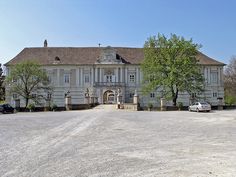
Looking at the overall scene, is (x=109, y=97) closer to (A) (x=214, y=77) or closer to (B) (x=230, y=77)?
(A) (x=214, y=77)

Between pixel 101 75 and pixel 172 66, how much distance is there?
23545 mm

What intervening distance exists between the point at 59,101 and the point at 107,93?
10.5m

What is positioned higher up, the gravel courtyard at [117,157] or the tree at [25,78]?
the tree at [25,78]

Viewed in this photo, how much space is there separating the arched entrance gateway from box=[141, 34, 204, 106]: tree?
60.8 ft

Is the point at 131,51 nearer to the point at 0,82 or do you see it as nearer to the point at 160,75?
the point at 160,75

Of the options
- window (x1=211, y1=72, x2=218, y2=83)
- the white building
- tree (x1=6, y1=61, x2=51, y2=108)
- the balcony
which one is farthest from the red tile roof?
tree (x1=6, y1=61, x2=51, y2=108)

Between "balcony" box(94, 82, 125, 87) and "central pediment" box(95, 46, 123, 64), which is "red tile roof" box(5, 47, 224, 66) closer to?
"central pediment" box(95, 46, 123, 64)

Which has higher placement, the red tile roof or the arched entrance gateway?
the red tile roof

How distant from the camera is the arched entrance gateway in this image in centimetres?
6894

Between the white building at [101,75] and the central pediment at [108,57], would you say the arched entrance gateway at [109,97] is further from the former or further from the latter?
the central pediment at [108,57]

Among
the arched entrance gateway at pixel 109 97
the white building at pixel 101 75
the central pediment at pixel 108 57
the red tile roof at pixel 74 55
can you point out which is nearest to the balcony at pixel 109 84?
the white building at pixel 101 75

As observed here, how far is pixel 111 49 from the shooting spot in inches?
2749

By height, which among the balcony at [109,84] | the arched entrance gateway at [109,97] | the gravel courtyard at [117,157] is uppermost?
the balcony at [109,84]

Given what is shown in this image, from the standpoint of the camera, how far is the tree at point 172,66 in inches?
1922
